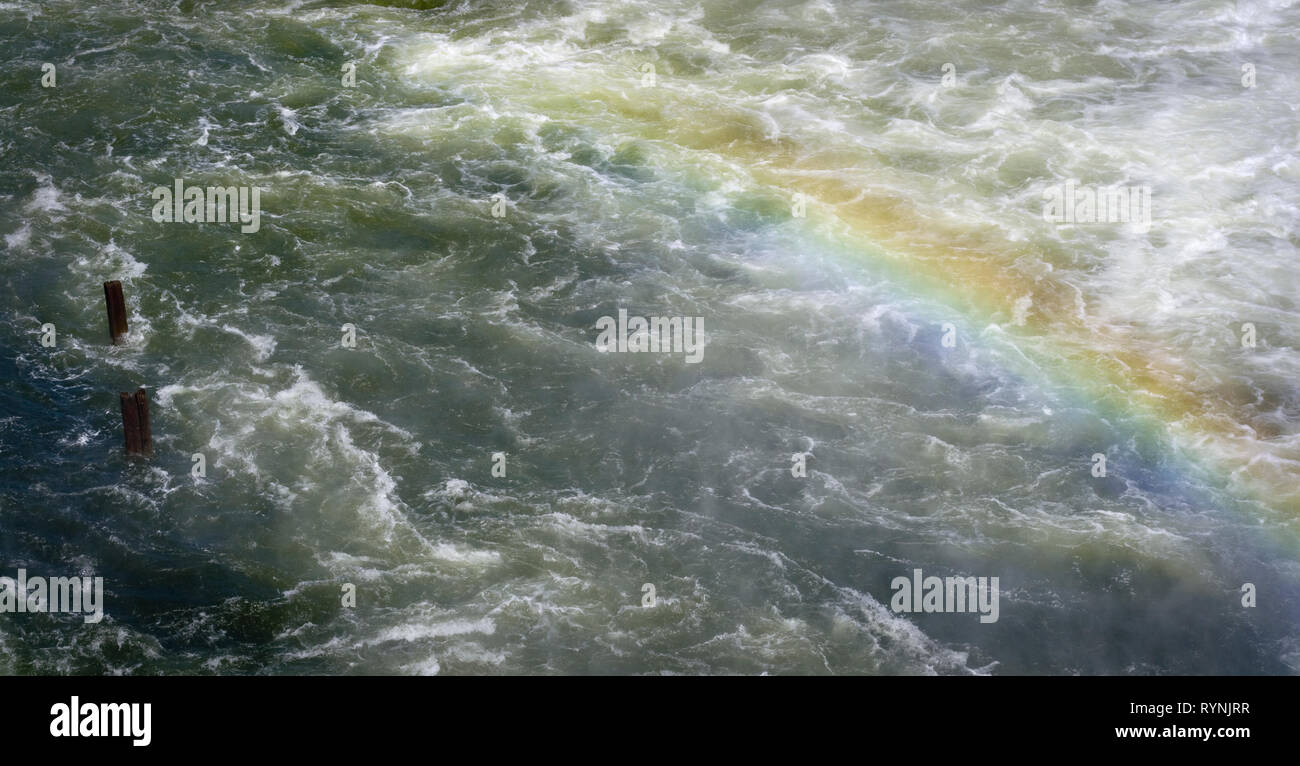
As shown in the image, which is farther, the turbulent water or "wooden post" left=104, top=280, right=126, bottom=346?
"wooden post" left=104, top=280, right=126, bottom=346

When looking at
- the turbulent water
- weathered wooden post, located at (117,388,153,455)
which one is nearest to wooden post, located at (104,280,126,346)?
the turbulent water

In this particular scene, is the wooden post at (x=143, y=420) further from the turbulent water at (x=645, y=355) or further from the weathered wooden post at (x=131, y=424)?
the turbulent water at (x=645, y=355)

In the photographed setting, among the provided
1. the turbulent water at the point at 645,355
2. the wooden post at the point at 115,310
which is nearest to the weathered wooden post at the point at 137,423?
the turbulent water at the point at 645,355

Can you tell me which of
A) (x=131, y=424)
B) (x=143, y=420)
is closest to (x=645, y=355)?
(x=143, y=420)

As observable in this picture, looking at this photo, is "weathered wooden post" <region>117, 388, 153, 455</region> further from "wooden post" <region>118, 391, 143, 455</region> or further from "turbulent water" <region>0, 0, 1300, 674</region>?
"turbulent water" <region>0, 0, 1300, 674</region>

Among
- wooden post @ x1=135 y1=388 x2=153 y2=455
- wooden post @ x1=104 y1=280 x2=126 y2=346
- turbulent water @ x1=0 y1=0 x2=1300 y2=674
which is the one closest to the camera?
turbulent water @ x1=0 y1=0 x2=1300 y2=674

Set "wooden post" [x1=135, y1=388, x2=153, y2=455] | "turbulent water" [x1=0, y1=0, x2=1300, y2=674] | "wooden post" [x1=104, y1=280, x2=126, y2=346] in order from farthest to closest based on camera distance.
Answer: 1. "wooden post" [x1=104, y1=280, x2=126, y2=346]
2. "wooden post" [x1=135, y1=388, x2=153, y2=455]
3. "turbulent water" [x1=0, y1=0, x2=1300, y2=674]
